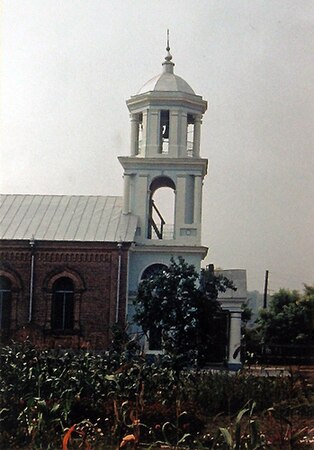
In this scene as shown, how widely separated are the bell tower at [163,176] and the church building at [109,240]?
0.01m

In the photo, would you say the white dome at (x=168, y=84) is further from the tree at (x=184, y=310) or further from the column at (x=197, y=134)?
the tree at (x=184, y=310)

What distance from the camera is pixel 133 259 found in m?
8.95

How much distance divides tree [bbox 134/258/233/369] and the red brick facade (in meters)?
0.45

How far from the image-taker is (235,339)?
7781 mm

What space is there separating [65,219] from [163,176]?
113cm

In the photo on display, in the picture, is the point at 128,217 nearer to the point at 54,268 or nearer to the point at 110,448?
the point at 54,268

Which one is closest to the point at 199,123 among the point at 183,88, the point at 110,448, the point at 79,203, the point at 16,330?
the point at 183,88

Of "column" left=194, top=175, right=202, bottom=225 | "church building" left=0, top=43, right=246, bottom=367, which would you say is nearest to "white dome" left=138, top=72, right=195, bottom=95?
"church building" left=0, top=43, right=246, bottom=367

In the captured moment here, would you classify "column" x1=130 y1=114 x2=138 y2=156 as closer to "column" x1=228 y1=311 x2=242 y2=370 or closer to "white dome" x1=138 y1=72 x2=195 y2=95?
"white dome" x1=138 y1=72 x2=195 y2=95

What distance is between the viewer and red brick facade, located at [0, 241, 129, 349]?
8.20m

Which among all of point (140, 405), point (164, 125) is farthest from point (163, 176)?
point (140, 405)

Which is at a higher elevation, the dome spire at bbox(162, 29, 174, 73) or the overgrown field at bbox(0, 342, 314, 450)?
the dome spire at bbox(162, 29, 174, 73)

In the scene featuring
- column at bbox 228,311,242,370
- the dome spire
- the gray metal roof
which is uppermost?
the dome spire

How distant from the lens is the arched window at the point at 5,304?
8.11 meters
